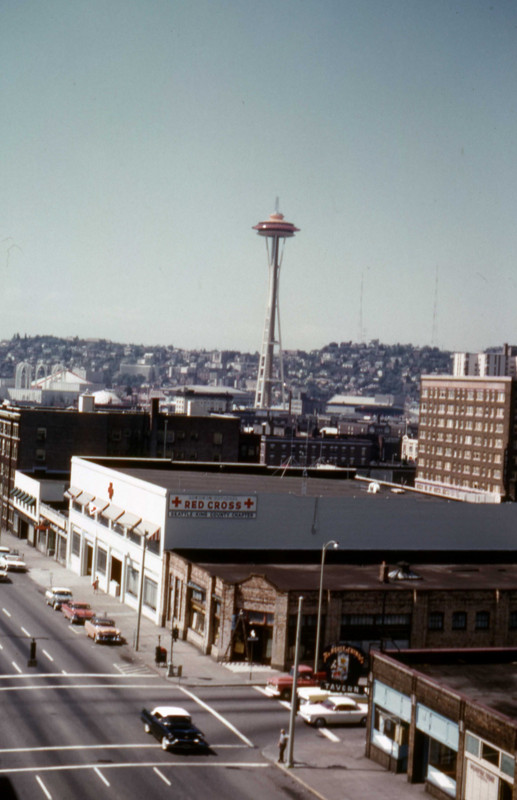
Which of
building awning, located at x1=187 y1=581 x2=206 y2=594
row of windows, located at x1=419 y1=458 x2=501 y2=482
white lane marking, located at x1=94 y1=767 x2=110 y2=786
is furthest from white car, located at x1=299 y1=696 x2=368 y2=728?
row of windows, located at x1=419 y1=458 x2=501 y2=482

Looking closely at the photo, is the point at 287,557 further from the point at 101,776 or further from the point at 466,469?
the point at 466,469

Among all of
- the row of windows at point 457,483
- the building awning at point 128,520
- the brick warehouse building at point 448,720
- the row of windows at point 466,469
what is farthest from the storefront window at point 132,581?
the row of windows at point 466,469

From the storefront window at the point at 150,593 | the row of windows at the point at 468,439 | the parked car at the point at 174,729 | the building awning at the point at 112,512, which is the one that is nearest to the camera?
the parked car at the point at 174,729

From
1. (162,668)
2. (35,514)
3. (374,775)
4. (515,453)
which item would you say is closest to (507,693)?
(374,775)

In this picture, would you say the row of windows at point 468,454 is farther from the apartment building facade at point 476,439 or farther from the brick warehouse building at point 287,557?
the brick warehouse building at point 287,557

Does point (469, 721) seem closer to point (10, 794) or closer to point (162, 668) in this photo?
point (10, 794)
